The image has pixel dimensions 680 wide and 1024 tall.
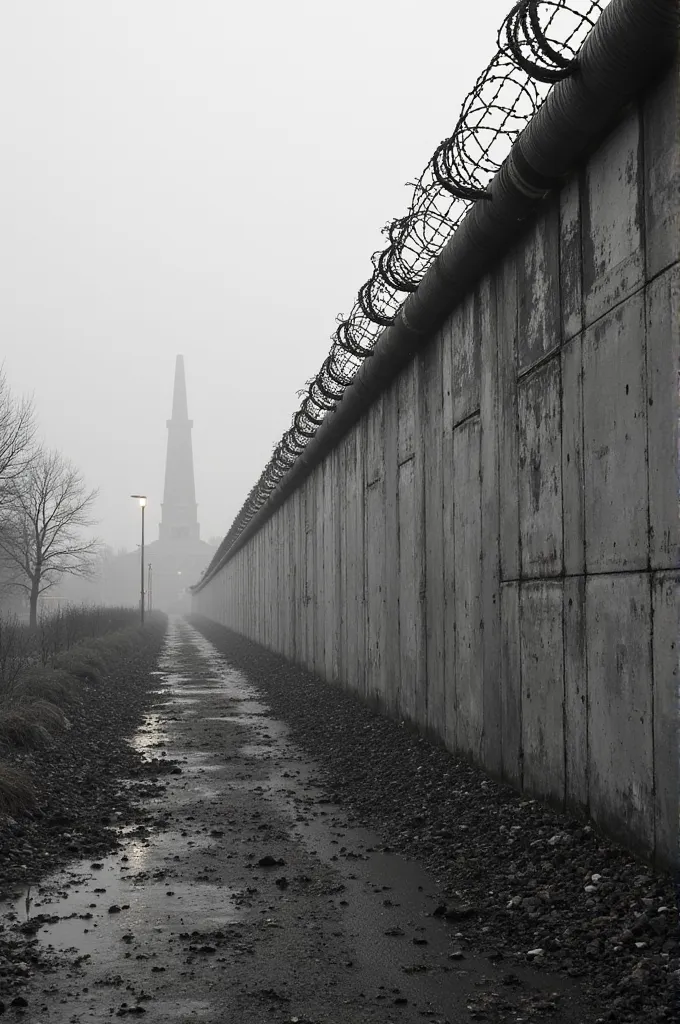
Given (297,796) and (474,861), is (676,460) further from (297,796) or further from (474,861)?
(297,796)

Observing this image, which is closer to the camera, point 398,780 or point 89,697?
point 398,780

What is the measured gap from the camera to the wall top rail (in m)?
4.62

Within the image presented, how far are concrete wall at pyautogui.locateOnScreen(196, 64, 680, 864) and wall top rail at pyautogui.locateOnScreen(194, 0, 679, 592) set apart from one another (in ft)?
0.45

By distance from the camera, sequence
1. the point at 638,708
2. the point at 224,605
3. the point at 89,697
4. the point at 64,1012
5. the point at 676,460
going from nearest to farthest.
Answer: the point at 64,1012
the point at 676,460
the point at 638,708
the point at 89,697
the point at 224,605

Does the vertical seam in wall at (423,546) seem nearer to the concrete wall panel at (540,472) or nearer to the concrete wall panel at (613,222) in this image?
the concrete wall panel at (540,472)

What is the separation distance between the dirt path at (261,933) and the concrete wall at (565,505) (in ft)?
3.64

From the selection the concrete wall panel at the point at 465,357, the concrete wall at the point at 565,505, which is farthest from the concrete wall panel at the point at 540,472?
the concrete wall panel at the point at 465,357

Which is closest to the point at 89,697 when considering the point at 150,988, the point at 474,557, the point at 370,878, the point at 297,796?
the point at 297,796

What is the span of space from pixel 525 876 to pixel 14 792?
141 inches

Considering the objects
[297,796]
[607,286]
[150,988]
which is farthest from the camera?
[297,796]

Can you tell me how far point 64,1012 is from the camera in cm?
357

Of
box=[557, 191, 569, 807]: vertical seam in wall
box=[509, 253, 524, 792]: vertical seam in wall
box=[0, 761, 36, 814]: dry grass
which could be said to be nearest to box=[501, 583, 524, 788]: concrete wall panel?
box=[509, 253, 524, 792]: vertical seam in wall

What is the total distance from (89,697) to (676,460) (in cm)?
1149

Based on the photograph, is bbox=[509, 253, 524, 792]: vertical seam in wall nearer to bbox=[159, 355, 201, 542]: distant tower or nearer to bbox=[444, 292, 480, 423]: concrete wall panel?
bbox=[444, 292, 480, 423]: concrete wall panel
